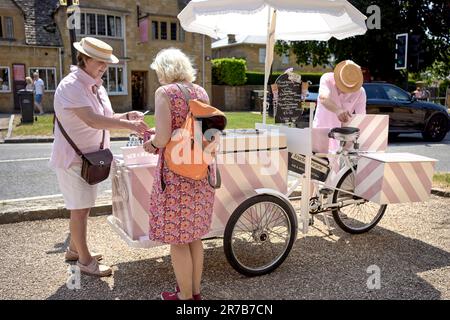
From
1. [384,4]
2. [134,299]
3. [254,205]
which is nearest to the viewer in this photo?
[134,299]

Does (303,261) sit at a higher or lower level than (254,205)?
lower

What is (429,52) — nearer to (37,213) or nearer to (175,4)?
→ (175,4)

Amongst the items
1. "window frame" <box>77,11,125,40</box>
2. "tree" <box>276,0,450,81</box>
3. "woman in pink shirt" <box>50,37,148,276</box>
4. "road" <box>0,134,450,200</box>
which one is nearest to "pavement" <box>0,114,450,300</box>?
"woman in pink shirt" <box>50,37,148,276</box>

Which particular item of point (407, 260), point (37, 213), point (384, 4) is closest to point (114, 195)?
point (37, 213)

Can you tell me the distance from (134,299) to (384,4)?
22.2m

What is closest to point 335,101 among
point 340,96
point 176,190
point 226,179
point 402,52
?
point 340,96

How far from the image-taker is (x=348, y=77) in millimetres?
4684

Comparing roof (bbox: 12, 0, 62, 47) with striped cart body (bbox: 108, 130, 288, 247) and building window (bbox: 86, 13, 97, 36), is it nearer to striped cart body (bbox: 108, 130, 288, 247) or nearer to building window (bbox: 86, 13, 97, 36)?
building window (bbox: 86, 13, 97, 36)

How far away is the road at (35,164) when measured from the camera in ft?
22.1

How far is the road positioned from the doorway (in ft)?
54.0

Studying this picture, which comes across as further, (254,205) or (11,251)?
(11,251)

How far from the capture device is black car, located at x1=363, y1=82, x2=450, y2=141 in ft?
41.1

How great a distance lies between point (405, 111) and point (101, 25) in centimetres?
2021

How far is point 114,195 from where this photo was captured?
3891mm
